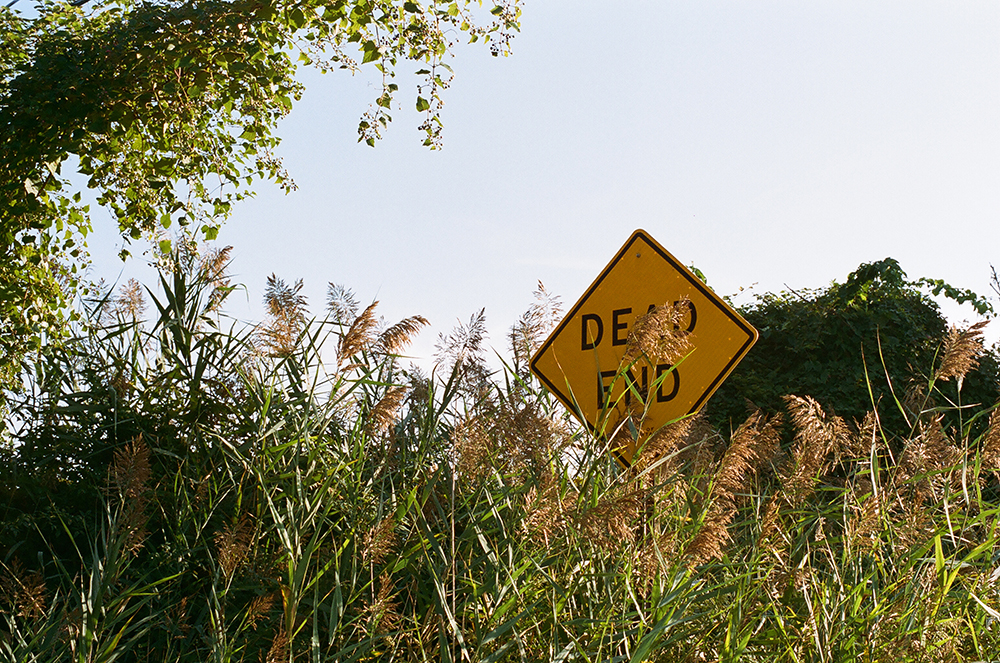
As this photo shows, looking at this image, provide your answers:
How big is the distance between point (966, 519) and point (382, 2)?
6.00m

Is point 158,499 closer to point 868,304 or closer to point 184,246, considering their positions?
point 184,246

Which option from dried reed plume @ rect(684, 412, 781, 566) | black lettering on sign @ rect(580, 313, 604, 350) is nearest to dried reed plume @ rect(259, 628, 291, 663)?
dried reed plume @ rect(684, 412, 781, 566)

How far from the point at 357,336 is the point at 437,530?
0.74 m

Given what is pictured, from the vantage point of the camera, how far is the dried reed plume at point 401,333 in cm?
326

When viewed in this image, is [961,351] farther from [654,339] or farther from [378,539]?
[378,539]

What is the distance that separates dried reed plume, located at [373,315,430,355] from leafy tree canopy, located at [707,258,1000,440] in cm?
540

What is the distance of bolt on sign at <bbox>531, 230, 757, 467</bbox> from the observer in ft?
14.3

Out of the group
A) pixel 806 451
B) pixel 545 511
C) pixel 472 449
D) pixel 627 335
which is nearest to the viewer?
pixel 545 511

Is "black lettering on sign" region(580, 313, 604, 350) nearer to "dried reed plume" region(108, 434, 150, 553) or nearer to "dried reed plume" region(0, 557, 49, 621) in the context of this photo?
"dried reed plume" region(108, 434, 150, 553)

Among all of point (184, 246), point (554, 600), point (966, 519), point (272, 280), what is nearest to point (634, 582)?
point (554, 600)

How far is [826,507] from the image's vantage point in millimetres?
3471

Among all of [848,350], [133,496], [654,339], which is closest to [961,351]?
[654,339]

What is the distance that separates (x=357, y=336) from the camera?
3.23 m

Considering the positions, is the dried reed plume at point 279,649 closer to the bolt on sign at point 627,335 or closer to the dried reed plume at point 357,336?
the dried reed plume at point 357,336
